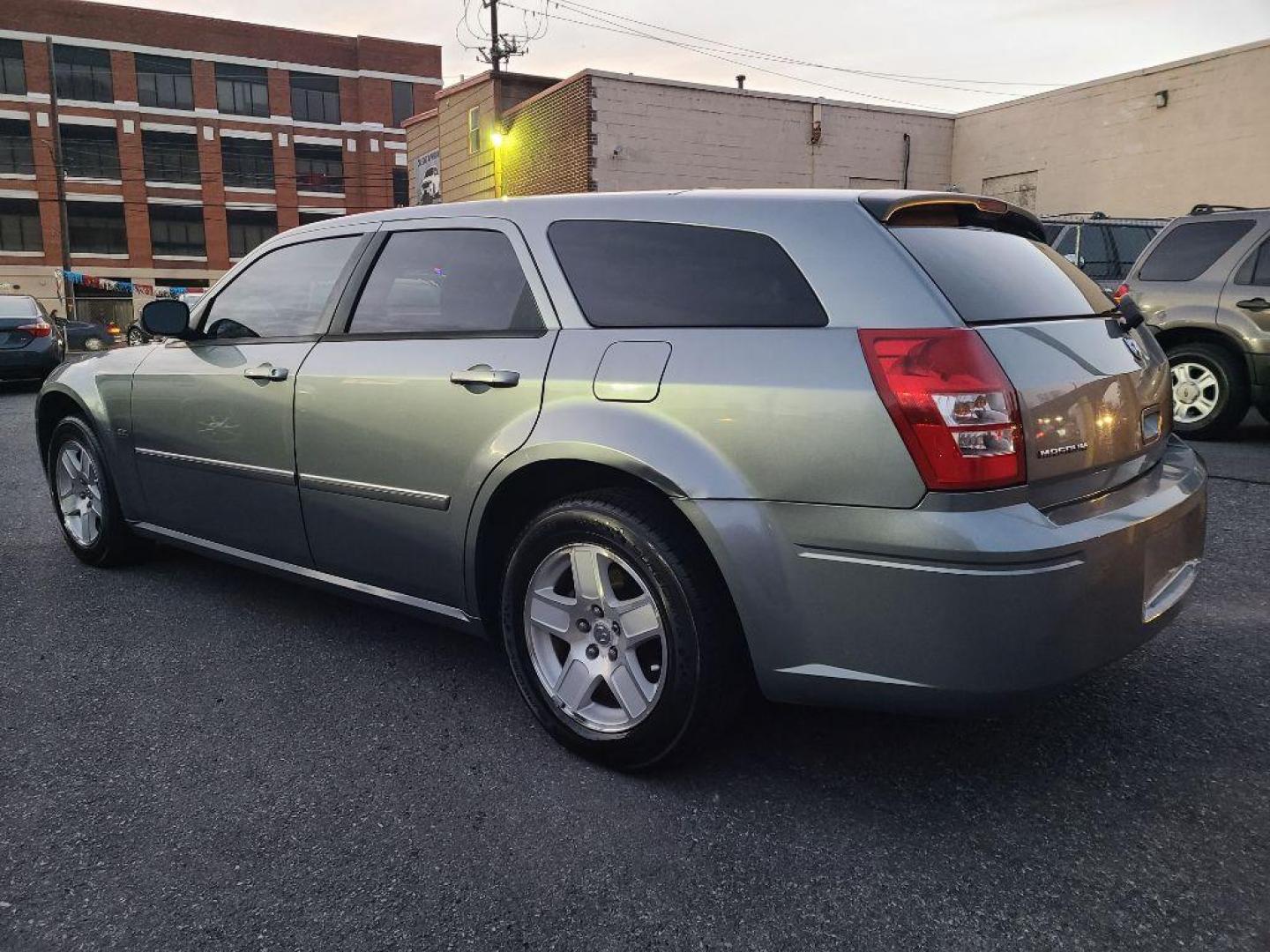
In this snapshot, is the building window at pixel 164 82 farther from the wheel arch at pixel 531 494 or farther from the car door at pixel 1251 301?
the wheel arch at pixel 531 494

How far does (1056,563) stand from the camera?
6.67 ft

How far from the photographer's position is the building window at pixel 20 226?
4462 centimetres

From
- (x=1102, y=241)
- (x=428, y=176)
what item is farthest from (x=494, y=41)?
(x=1102, y=241)

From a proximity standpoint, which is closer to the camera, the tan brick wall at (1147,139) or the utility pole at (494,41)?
the tan brick wall at (1147,139)

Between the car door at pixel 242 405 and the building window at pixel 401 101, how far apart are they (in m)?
53.0

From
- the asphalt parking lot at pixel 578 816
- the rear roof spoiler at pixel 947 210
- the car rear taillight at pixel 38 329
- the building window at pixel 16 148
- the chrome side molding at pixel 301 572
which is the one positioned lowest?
the asphalt parking lot at pixel 578 816

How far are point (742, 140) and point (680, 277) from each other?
19.2 metres

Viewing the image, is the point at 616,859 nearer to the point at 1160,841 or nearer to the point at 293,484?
the point at 1160,841

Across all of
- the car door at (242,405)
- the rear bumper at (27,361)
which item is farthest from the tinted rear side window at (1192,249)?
the rear bumper at (27,361)

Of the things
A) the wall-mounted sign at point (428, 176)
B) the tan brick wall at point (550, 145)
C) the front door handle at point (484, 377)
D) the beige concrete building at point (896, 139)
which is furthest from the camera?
the wall-mounted sign at point (428, 176)

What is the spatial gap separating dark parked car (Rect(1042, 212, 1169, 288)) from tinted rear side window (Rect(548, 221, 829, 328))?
28.7ft

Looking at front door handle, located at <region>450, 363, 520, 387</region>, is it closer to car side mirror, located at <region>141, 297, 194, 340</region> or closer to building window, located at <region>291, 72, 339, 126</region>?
car side mirror, located at <region>141, 297, 194, 340</region>

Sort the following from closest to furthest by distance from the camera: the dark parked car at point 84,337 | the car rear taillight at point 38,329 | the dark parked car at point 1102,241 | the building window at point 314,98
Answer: the dark parked car at point 1102,241
the car rear taillight at point 38,329
the dark parked car at point 84,337
the building window at point 314,98

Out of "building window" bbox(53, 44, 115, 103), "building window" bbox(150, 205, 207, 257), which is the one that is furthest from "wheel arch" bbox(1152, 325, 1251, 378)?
"building window" bbox(53, 44, 115, 103)
